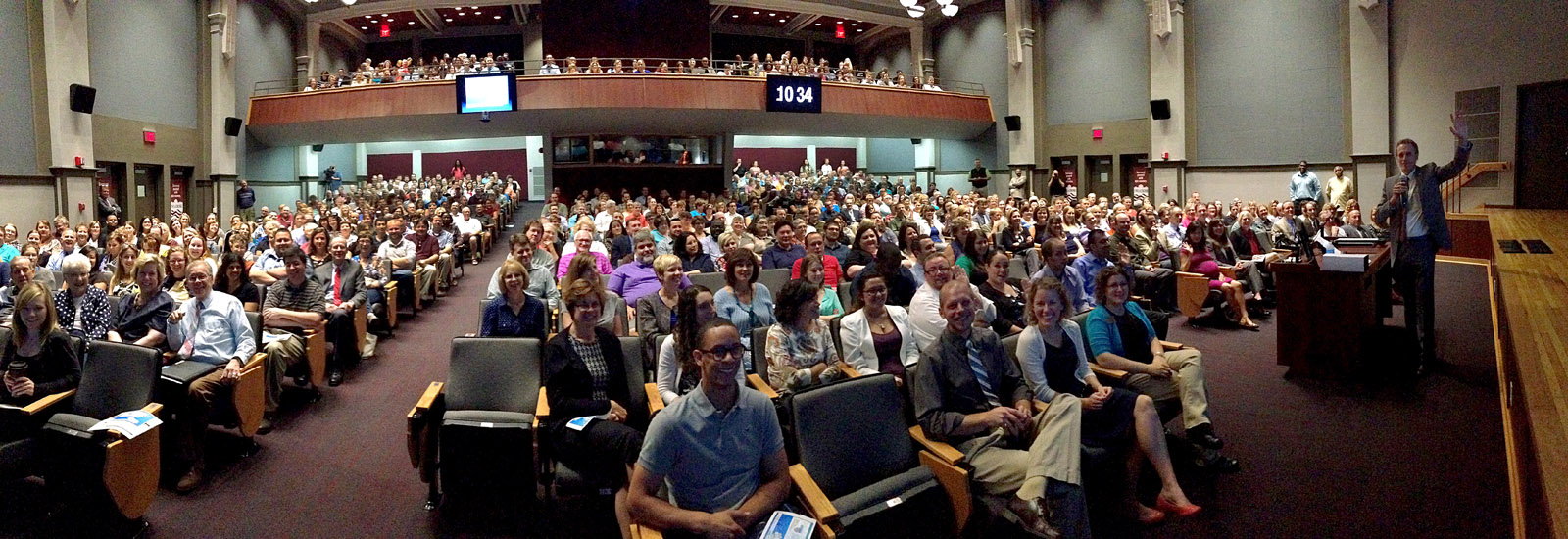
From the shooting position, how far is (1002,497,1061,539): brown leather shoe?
262 cm

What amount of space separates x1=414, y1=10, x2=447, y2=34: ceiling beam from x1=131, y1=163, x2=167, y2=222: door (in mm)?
6939

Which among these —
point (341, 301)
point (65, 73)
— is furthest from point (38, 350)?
point (65, 73)

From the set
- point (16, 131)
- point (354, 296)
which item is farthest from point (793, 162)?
point (354, 296)

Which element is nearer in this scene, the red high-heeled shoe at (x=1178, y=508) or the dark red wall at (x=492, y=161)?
the red high-heeled shoe at (x=1178, y=508)

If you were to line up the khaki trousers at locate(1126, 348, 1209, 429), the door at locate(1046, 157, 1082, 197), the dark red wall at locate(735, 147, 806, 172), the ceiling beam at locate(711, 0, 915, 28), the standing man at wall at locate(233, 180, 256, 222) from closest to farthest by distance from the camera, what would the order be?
1. the khaki trousers at locate(1126, 348, 1209, 429)
2. the standing man at wall at locate(233, 180, 256, 222)
3. the door at locate(1046, 157, 1082, 197)
4. the ceiling beam at locate(711, 0, 915, 28)
5. the dark red wall at locate(735, 147, 806, 172)

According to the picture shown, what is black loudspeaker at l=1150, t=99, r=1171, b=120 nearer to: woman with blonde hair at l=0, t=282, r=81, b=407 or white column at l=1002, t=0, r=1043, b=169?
white column at l=1002, t=0, r=1043, b=169

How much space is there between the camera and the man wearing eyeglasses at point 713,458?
2.30 meters

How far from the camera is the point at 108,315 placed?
4.45 meters

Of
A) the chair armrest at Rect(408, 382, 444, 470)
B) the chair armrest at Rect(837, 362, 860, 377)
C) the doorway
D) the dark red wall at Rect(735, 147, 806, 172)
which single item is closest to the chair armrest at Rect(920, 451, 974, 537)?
the chair armrest at Rect(837, 362, 860, 377)

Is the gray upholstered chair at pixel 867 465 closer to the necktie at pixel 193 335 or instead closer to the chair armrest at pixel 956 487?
the chair armrest at pixel 956 487

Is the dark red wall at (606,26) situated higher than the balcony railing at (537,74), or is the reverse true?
the dark red wall at (606,26)

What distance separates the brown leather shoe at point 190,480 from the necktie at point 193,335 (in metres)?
0.65

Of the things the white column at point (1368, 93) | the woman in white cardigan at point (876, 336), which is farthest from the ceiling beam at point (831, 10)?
the woman in white cardigan at point (876, 336)

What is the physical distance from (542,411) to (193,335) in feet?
7.19
